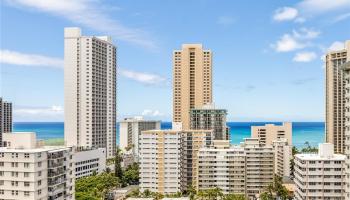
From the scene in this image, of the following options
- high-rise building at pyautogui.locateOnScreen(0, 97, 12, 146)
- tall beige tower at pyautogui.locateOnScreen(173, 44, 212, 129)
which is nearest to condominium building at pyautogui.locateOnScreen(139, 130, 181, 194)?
tall beige tower at pyautogui.locateOnScreen(173, 44, 212, 129)

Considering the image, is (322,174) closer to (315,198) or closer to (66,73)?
(315,198)

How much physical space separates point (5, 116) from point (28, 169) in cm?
11606

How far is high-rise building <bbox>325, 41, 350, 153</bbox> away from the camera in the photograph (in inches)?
5477

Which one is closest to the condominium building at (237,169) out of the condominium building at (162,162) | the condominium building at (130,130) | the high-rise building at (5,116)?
the condominium building at (162,162)

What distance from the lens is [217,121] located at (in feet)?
438

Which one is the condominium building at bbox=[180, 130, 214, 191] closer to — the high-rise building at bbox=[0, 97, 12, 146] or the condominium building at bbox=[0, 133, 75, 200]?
the condominium building at bbox=[0, 133, 75, 200]

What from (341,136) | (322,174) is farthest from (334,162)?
(341,136)

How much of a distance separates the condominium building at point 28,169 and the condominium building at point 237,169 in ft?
136

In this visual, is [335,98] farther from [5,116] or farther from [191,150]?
[5,116]

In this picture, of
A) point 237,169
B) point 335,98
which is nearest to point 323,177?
point 237,169

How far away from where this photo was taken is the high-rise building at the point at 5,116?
158 metres

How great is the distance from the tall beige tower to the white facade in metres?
32.5

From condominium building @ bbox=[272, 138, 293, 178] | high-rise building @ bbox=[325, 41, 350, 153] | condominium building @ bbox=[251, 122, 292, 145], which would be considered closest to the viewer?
condominium building @ bbox=[272, 138, 293, 178]

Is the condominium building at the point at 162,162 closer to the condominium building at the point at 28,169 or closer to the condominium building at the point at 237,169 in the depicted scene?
the condominium building at the point at 237,169
